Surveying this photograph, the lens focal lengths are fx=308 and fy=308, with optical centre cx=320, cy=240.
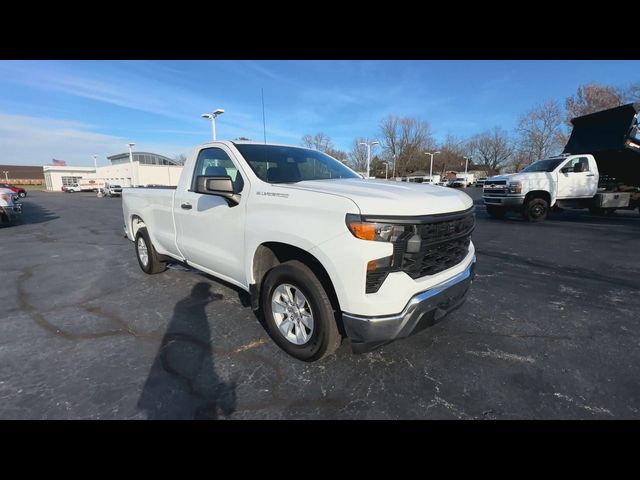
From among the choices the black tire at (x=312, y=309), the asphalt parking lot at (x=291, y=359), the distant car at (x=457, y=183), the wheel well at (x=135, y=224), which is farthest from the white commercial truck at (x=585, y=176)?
the distant car at (x=457, y=183)

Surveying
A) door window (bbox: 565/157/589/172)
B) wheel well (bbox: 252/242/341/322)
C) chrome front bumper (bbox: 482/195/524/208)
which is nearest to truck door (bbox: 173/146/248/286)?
wheel well (bbox: 252/242/341/322)

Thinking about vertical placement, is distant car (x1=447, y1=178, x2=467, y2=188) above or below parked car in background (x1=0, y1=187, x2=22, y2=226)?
above

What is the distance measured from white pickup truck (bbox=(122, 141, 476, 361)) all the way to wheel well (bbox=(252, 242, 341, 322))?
0.01 m

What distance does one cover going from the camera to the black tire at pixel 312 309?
2.43 meters

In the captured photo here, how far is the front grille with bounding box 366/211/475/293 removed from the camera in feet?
7.24

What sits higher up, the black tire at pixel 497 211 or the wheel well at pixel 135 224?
the wheel well at pixel 135 224

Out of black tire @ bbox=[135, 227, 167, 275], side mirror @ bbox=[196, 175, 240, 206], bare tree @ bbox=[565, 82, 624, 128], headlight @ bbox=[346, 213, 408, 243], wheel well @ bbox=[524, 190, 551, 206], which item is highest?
Answer: bare tree @ bbox=[565, 82, 624, 128]

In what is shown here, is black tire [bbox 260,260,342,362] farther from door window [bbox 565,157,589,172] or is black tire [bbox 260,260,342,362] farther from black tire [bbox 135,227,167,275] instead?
door window [bbox 565,157,589,172]

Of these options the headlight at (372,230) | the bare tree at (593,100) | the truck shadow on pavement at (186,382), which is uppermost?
the bare tree at (593,100)

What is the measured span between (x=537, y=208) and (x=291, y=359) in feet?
38.8

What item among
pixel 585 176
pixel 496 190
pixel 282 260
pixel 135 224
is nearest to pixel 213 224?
pixel 282 260

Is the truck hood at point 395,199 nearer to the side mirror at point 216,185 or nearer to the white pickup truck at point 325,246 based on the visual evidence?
the white pickup truck at point 325,246

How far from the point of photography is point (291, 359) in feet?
9.18

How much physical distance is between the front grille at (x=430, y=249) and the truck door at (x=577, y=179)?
1085 centimetres
